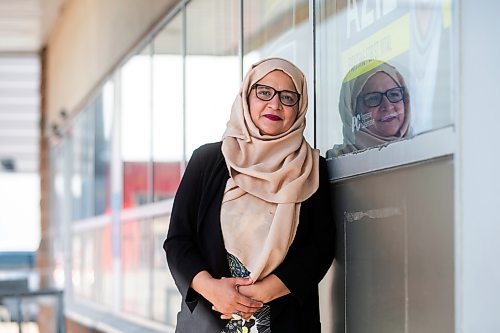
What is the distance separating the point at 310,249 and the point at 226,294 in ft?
0.91

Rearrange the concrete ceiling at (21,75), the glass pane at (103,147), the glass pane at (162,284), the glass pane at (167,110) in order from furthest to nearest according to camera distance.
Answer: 1. the concrete ceiling at (21,75)
2. the glass pane at (103,147)
3. the glass pane at (167,110)
4. the glass pane at (162,284)

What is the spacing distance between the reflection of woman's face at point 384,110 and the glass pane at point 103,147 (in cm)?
605

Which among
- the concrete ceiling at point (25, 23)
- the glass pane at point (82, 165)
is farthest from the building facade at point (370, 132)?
the concrete ceiling at point (25, 23)

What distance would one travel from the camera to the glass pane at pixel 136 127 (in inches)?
284

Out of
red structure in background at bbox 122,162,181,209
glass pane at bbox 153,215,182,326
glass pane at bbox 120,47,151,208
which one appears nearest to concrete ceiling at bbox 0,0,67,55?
glass pane at bbox 120,47,151,208

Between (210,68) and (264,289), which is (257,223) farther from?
(210,68)

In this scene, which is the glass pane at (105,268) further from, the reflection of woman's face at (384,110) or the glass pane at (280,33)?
the reflection of woman's face at (384,110)

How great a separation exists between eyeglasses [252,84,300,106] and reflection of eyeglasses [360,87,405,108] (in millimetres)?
271

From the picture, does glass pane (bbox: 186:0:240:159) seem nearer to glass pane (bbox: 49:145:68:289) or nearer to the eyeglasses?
the eyeglasses

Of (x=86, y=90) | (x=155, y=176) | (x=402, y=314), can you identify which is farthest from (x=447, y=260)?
(x=86, y=90)

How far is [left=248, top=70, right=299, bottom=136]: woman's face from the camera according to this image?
275cm

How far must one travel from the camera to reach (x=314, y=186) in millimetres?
2754

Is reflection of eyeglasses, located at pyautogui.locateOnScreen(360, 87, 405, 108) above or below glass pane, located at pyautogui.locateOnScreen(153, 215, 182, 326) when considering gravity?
above

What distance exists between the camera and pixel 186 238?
272 centimetres
